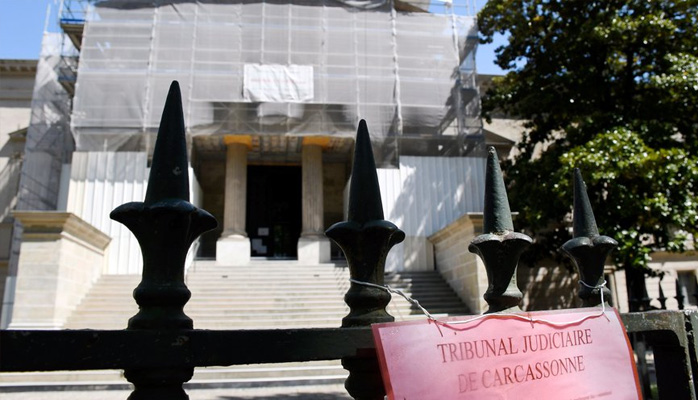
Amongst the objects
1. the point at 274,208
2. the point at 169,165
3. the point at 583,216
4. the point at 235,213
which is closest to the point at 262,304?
the point at 235,213

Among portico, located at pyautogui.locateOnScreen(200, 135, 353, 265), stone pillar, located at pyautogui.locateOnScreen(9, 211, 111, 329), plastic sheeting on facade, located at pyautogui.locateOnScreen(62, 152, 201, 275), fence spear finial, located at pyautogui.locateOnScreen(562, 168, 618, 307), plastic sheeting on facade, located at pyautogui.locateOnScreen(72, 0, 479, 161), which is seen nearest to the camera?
fence spear finial, located at pyautogui.locateOnScreen(562, 168, 618, 307)

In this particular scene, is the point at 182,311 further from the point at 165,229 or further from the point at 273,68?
the point at 273,68

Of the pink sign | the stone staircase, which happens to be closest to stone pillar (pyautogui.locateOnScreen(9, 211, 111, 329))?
the stone staircase

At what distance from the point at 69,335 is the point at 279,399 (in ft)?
24.6

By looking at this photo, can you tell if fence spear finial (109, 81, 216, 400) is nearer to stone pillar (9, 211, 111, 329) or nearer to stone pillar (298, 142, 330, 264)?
stone pillar (9, 211, 111, 329)

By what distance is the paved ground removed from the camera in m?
8.29

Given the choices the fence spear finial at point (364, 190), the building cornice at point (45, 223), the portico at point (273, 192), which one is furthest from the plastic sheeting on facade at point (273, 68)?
the fence spear finial at point (364, 190)

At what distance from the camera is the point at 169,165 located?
147 centimetres

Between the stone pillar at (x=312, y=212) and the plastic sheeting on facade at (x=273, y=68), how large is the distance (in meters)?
1.76

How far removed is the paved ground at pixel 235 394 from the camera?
27.2 feet

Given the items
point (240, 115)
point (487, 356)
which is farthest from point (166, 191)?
point (240, 115)

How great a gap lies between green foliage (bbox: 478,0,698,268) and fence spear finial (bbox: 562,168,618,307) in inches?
427

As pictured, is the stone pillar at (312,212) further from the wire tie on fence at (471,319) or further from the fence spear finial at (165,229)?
the fence spear finial at (165,229)

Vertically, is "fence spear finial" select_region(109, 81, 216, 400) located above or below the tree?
below
